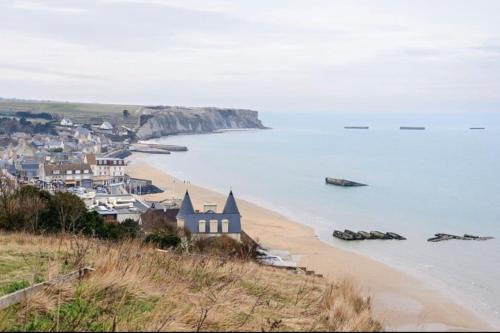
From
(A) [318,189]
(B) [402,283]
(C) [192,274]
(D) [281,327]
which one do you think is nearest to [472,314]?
(B) [402,283]

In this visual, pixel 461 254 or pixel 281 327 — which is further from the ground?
pixel 281 327

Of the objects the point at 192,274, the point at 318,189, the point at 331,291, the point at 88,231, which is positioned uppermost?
the point at 331,291

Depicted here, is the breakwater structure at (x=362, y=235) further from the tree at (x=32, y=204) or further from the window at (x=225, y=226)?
the tree at (x=32, y=204)

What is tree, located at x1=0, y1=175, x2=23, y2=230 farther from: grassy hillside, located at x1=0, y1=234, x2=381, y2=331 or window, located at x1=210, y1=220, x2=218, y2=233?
window, located at x1=210, y1=220, x2=218, y2=233

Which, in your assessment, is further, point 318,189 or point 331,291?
point 318,189

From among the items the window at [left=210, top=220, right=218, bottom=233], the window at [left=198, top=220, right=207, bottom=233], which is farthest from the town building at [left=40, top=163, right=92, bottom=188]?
the window at [left=210, top=220, right=218, bottom=233]

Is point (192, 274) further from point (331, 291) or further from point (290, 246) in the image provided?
point (290, 246)
